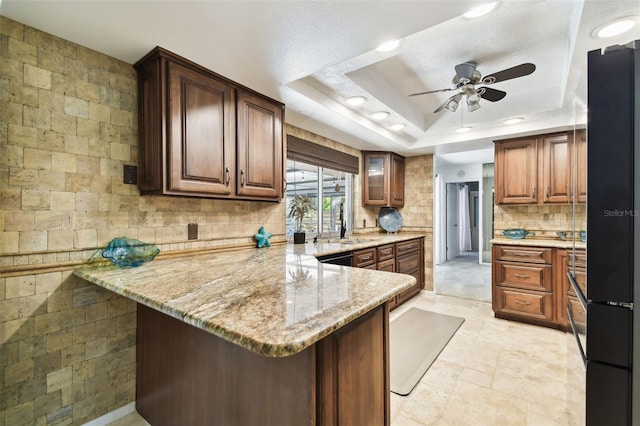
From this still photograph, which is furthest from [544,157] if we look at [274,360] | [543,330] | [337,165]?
[274,360]

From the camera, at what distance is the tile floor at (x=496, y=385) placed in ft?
5.75

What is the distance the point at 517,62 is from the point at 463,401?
266 centimetres

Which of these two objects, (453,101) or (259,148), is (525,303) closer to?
(453,101)

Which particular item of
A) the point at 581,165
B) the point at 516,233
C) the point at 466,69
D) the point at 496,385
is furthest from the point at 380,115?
the point at 496,385

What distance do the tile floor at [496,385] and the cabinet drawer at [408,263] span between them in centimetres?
100

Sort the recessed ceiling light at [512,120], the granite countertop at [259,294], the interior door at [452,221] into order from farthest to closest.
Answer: the interior door at [452,221], the recessed ceiling light at [512,120], the granite countertop at [259,294]

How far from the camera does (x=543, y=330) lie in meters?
3.11

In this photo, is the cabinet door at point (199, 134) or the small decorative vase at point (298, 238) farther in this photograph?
the small decorative vase at point (298, 238)

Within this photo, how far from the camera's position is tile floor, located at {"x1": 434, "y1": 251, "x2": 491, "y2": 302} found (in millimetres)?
4513

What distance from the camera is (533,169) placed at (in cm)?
358

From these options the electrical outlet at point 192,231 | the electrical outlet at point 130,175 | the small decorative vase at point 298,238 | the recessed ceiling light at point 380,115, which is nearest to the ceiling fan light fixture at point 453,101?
the recessed ceiling light at point 380,115

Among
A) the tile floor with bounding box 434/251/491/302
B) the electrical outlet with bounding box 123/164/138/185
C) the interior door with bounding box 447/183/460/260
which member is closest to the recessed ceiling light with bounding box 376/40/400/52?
the electrical outlet with bounding box 123/164/138/185

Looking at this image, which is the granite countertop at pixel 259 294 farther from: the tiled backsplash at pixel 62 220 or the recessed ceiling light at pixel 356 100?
the recessed ceiling light at pixel 356 100

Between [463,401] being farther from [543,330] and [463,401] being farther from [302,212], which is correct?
[302,212]
